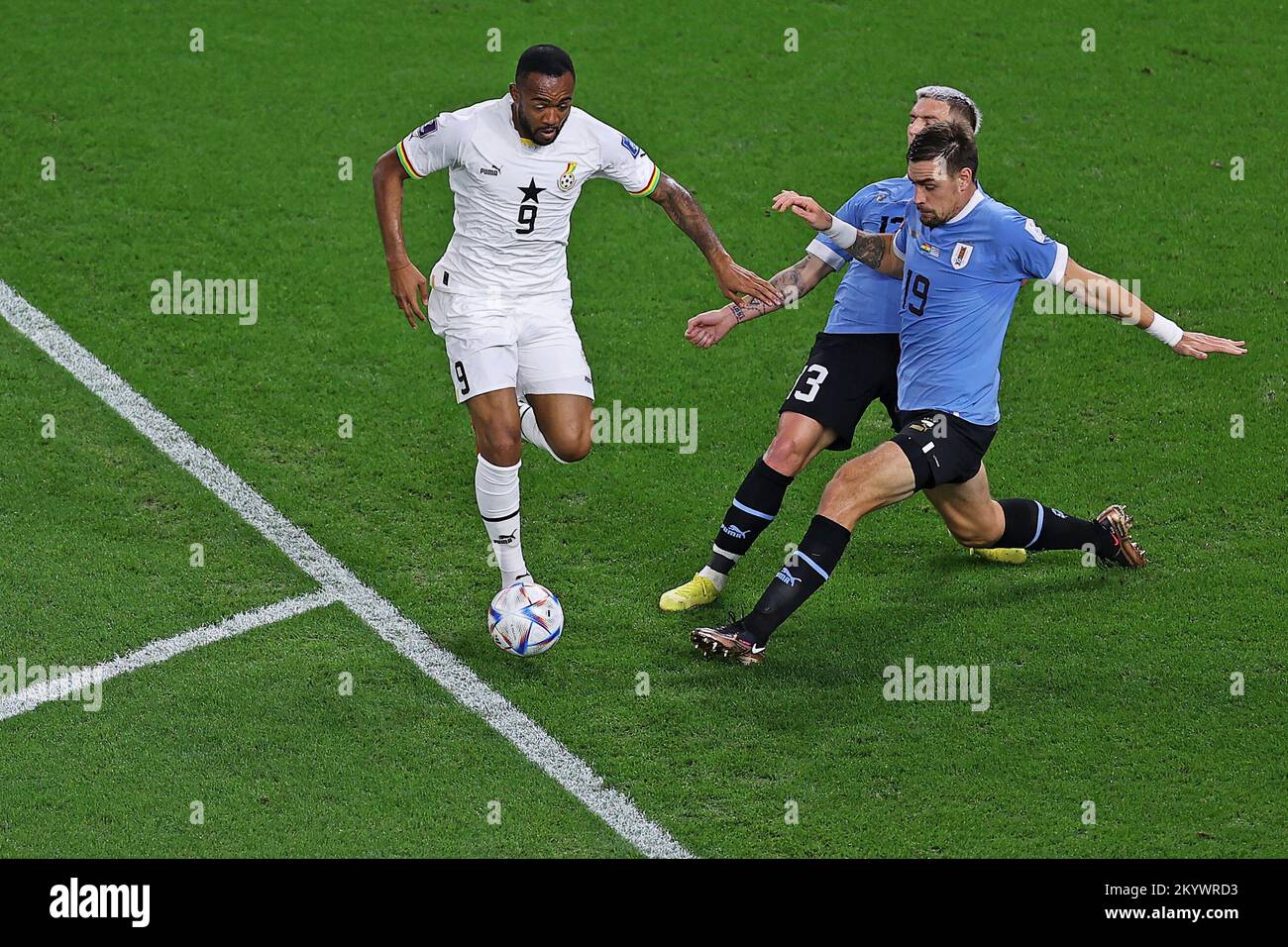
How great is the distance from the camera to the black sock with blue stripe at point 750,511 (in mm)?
7352

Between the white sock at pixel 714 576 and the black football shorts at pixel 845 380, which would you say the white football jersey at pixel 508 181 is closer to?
the black football shorts at pixel 845 380

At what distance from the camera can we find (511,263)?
727cm

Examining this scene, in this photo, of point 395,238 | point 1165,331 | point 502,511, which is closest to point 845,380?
point 1165,331

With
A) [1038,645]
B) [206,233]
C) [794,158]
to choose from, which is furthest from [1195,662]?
[206,233]

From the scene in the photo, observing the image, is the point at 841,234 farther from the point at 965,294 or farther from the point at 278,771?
the point at 278,771

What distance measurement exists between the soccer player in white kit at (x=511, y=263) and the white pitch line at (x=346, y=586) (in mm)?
555

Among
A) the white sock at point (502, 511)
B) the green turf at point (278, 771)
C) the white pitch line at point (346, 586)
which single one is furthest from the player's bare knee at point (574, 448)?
the green turf at point (278, 771)

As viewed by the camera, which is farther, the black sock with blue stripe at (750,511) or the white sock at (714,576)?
the white sock at (714,576)

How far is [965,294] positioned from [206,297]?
486cm

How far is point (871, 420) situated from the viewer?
29.5 feet

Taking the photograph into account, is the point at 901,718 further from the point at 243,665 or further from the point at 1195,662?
the point at 243,665

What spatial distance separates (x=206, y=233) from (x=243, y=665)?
409cm

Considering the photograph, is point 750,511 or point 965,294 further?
point 750,511

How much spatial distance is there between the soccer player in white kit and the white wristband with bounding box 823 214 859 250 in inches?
14.6
